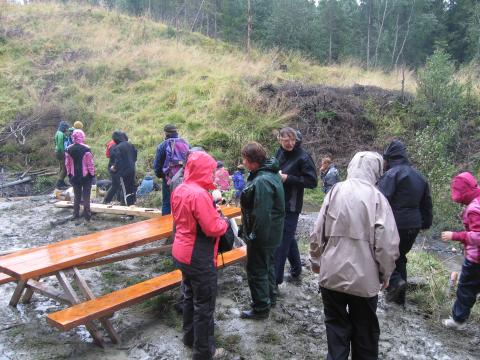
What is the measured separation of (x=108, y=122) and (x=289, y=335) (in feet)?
38.3

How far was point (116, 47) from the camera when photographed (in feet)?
62.3

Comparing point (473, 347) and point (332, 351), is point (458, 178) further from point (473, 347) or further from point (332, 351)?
point (332, 351)

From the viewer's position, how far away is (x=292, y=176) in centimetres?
460

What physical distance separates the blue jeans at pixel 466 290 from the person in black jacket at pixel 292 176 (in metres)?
1.64

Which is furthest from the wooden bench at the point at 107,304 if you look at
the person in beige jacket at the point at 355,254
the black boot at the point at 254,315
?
the person in beige jacket at the point at 355,254

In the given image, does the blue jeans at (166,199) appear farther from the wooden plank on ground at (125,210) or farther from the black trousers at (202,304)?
the black trousers at (202,304)

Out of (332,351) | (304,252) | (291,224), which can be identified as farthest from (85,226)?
(332,351)

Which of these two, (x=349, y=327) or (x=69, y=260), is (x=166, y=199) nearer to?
(x=69, y=260)

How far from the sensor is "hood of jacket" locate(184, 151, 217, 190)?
342 cm

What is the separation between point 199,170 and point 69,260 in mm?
1567

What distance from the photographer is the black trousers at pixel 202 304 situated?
3.41 meters

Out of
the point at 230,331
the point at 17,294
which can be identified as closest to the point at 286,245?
the point at 230,331

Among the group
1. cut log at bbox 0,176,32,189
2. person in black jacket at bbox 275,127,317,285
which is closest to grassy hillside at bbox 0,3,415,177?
cut log at bbox 0,176,32,189

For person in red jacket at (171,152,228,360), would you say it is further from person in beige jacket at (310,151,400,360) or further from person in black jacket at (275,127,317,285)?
person in black jacket at (275,127,317,285)
